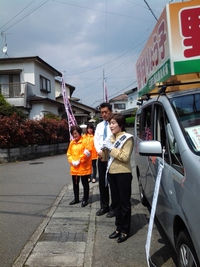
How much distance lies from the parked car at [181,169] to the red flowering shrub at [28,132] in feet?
33.3

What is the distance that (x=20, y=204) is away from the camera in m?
5.80

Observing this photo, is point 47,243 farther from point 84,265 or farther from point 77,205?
point 77,205

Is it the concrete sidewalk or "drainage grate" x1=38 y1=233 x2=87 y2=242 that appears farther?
"drainage grate" x1=38 y1=233 x2=87 y2=242

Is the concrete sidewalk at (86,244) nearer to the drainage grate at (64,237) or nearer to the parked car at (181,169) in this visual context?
the drainage grate at (64,237)

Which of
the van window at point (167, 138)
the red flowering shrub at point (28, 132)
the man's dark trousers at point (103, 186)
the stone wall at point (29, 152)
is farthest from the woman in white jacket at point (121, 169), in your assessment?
the stone wall at point (29, 152)

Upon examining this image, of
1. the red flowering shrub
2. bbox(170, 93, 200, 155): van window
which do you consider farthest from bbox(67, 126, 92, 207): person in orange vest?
the red flowering shrub

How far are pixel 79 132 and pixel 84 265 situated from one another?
279cm

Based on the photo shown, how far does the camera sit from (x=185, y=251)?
2377 mm

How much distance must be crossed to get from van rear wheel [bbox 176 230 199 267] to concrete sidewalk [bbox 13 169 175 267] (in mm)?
787

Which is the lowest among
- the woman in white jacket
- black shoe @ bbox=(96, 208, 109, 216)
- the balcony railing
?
black shoe @ bbox=(96, 208, 109, 216)

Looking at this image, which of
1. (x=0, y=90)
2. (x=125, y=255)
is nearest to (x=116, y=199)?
(x=125, y=255)

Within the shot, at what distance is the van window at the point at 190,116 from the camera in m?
2.51

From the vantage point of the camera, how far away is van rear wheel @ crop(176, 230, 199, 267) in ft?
7.25

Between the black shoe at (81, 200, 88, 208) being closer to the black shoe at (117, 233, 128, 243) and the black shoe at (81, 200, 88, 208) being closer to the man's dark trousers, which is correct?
the man's dark trousers
